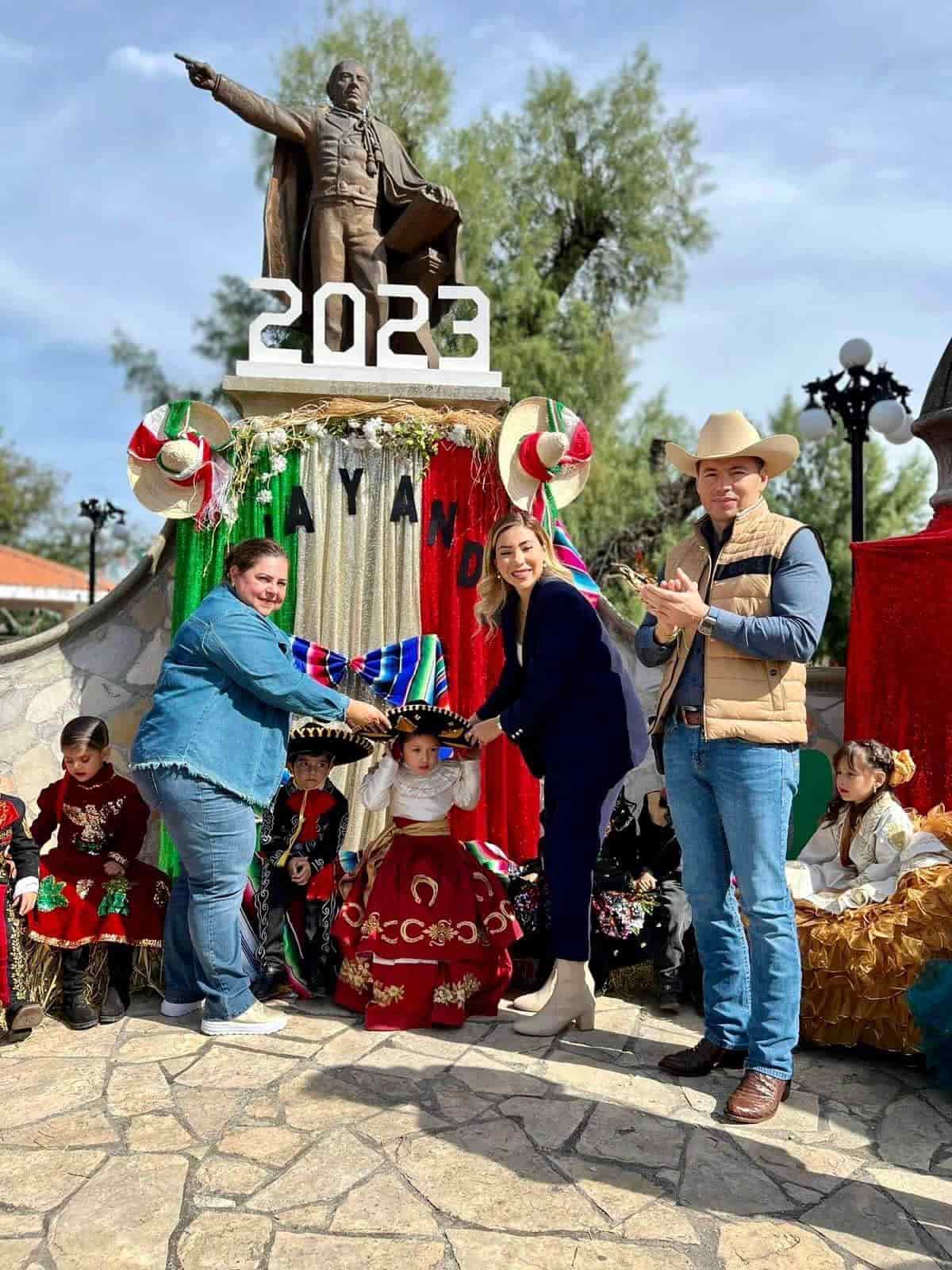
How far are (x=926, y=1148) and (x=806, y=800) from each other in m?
3.01

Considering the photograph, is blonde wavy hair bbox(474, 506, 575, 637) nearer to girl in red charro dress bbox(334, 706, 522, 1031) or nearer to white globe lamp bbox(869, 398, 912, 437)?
girl in red charro dress bbox(334, 706, 522, 1031)

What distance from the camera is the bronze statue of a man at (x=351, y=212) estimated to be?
610cm

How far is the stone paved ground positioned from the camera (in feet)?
7.73

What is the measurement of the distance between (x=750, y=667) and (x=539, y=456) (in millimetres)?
2660

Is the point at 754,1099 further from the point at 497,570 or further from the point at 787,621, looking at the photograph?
the point at 497,570

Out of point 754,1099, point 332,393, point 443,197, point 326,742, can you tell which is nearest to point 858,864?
point 754,1099

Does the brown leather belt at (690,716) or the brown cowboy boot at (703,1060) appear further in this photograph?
the brown cowboy boot at (703,1060)

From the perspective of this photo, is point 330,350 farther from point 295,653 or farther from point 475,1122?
point 475,1122

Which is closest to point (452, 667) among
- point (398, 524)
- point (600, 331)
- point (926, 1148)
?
point (398, 524)

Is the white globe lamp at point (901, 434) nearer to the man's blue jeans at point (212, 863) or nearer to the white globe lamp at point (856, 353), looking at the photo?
the white globe lamp at point (856, 353)

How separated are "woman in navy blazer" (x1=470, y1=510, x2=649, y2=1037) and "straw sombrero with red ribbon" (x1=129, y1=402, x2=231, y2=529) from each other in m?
2.18

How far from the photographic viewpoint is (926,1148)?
2.94 metres

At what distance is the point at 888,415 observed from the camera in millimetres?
10180

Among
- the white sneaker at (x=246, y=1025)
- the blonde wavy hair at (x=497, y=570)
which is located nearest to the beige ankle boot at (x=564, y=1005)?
the white sneaker at (x=246, y=1025)
